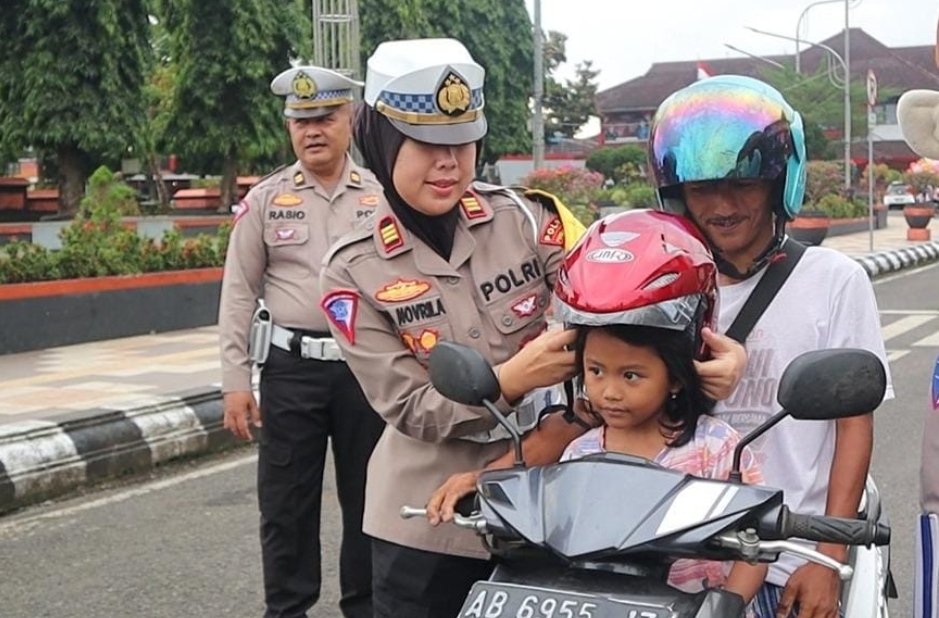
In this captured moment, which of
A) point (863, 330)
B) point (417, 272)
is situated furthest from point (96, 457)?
point (863, 330)

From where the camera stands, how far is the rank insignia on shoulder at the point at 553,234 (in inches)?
109

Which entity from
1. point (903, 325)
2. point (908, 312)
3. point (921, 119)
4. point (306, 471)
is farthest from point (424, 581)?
point (908, 312)

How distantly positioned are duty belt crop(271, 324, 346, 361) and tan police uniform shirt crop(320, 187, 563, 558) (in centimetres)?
151

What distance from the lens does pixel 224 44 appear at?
99.7 ft

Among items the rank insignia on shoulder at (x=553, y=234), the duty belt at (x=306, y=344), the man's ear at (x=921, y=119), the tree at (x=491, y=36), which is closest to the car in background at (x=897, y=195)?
the tree at (x=491, y=36)

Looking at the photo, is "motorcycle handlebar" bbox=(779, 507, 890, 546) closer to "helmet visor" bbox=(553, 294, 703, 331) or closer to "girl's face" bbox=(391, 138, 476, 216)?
"helmet visor" bbox=(553, 294, 703, 331)

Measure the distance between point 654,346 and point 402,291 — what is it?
65 cm

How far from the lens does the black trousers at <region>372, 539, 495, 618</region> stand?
8.76ft

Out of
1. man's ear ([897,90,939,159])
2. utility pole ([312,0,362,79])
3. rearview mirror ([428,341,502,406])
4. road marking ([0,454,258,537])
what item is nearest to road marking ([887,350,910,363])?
utility pole ([312,0,362,79])

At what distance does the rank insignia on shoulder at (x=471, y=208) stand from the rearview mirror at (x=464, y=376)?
1.66ft

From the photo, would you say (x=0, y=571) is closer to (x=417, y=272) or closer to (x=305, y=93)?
(x=305, y=93)

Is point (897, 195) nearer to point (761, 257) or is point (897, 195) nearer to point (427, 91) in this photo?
point (761, 257)

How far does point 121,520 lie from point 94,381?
3.36 metres

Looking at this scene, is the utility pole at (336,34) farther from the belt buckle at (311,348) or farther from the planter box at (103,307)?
the belt buckle at (311,348)
